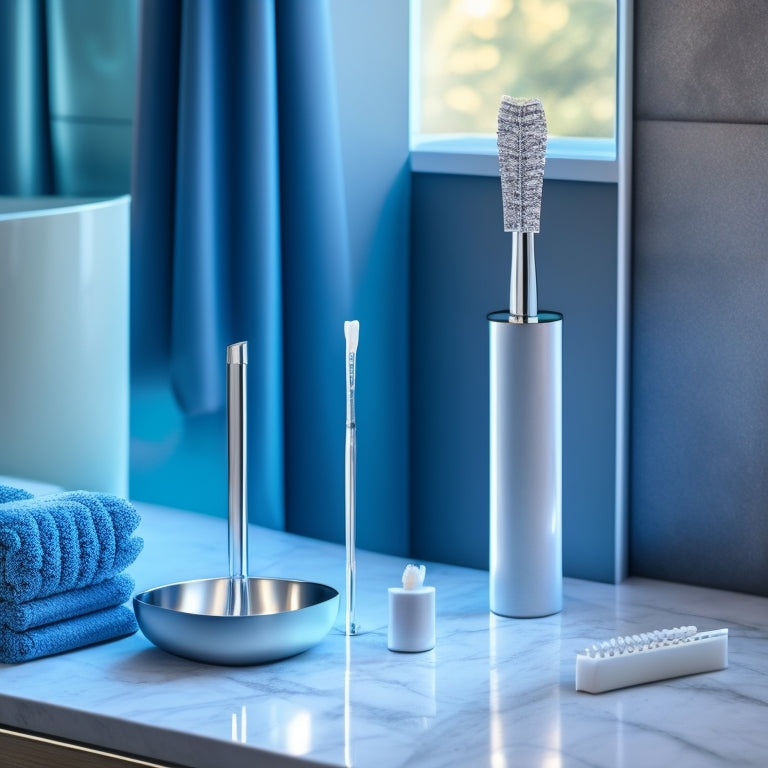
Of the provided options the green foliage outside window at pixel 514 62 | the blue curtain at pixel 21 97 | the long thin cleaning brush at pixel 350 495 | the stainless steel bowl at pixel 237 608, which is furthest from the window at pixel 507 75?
the blue curtain at pixel 21 97

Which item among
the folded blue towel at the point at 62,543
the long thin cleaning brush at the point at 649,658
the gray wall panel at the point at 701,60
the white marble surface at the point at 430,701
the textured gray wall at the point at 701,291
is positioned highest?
the gray wall panel at the point at 701,60

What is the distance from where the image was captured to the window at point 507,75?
1.47 meters

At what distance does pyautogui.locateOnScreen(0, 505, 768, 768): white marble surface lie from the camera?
3.43 feet

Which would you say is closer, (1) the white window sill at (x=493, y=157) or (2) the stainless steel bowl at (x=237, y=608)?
(2) the stainless steel bowl at (x=237, y=608)

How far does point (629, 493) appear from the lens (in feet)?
4.94

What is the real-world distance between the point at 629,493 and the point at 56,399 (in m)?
0.63

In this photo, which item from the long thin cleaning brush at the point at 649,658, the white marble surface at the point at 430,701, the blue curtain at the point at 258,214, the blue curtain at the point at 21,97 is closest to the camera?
the white marble surface at the point at 430,701

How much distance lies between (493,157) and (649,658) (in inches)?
23.3

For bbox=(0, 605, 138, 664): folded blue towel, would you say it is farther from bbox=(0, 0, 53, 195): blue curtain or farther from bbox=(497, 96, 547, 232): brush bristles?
bbox=(0, 0, 53, 195): blue curtain

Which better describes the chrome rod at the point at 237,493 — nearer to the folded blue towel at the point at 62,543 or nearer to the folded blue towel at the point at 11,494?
the folded blue towel at the point at 62,543

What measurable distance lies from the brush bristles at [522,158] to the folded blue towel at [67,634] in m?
0.52

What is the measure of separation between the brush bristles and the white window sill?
0.42 feet

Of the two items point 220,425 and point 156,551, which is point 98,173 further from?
point 156,551

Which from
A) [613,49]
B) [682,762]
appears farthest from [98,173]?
[682,762]
